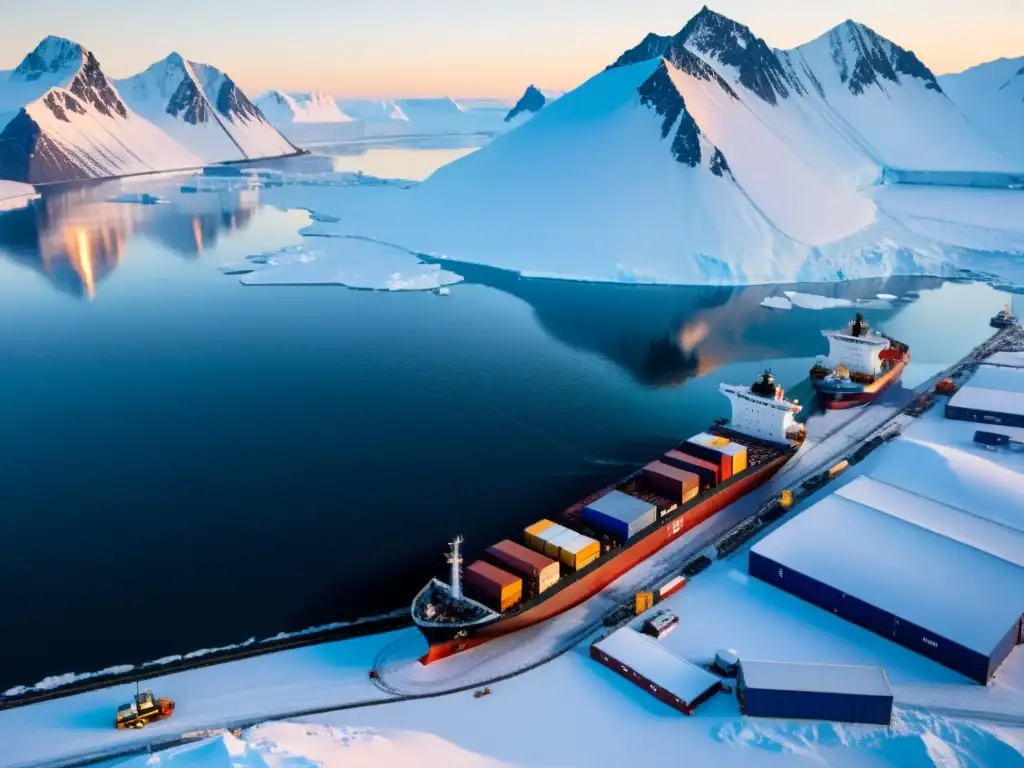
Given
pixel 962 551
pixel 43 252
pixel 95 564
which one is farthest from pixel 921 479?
pixel 43 252

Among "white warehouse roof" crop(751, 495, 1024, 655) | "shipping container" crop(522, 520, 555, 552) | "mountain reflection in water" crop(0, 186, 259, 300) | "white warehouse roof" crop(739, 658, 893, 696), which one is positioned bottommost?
"white warehouse roof" crop(739, 658, 893, 696)

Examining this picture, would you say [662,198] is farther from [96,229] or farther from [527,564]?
[96,229]

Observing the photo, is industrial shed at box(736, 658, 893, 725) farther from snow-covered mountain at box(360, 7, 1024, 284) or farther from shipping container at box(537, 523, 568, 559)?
snow-covered mountain at box(360, 7, 1024, 284)

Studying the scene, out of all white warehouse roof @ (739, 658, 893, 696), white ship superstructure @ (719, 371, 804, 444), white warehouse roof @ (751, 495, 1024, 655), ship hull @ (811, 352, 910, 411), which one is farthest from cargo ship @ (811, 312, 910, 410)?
white warehouse roof @ (739, 658, 893, 696)

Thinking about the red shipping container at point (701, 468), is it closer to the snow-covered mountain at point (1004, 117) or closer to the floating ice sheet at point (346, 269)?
the floating ice sheet at point (346, 269)

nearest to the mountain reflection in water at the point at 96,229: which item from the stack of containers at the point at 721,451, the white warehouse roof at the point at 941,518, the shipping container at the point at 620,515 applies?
the shipping container at the point at 620,515

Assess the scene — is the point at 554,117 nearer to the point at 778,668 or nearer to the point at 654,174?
the point at 654,174

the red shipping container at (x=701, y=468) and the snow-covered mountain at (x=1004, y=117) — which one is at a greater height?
the snow-covered mountain at (x=1004, y=117)
